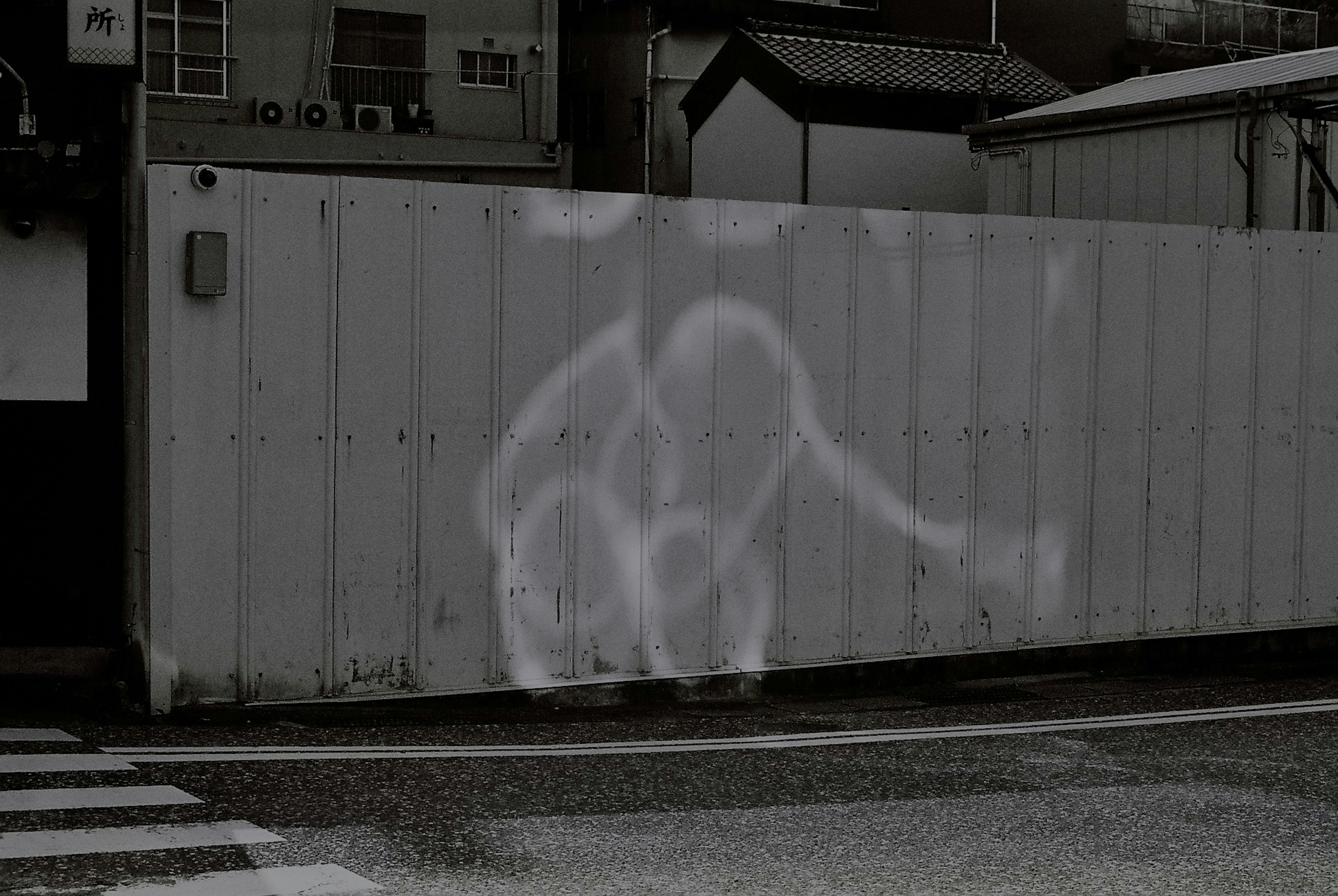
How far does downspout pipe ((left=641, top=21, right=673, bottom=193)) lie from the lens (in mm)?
33531

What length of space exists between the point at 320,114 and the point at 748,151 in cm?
836

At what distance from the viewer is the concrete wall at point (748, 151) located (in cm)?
2553

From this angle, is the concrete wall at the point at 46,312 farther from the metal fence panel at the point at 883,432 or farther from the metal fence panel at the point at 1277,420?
the metal fence panel at the point at 1277,420

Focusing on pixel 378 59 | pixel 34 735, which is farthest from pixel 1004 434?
pixel 378 59

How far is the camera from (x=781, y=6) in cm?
3484

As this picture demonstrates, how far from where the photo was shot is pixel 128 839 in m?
5.45

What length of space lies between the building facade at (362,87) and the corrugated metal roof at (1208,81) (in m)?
16.3

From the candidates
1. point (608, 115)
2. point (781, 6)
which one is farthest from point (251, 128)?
point (781, 6)

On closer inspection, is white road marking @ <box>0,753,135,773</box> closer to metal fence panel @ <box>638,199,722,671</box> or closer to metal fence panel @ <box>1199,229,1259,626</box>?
Result: metal fence panel @ <box>638,199,722,671</box>

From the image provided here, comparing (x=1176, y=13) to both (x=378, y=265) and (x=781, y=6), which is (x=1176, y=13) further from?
(x=378, y=265)

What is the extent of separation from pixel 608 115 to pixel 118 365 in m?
28.3

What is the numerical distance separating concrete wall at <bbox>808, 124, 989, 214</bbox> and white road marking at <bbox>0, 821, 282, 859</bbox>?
65.8 ft

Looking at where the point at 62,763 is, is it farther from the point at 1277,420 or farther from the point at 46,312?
the point at 1277,420

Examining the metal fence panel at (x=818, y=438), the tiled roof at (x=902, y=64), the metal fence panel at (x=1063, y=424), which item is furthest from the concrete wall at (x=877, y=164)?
the metal fence panel at (x=818, y=438)
